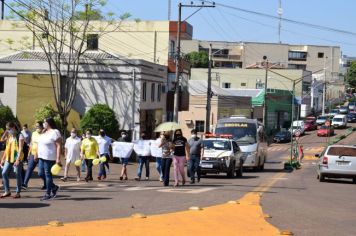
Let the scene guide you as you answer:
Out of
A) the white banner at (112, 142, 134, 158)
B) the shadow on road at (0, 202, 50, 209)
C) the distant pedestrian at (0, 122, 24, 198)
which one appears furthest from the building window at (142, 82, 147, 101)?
the shadow on road at (0, 202, 50, 209)

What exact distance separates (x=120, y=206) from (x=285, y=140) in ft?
213

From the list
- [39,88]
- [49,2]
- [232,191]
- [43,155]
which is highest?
→ [49,2]

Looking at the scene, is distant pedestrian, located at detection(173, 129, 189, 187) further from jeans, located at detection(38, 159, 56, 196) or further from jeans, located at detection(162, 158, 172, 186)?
jeans, located at detection(38, 159, 56, 196)

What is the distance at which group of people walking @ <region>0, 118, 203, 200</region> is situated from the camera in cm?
1371

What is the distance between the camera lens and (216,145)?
86.6 feet

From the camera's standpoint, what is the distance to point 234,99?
72188 millimetres

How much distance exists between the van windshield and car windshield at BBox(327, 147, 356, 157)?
7648 mm

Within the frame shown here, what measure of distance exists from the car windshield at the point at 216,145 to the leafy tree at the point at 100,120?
1334 centimetres

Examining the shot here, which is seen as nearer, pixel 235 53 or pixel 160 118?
pixel 160 118

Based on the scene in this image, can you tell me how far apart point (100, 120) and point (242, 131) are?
9.86m

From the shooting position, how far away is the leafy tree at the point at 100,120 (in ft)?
127

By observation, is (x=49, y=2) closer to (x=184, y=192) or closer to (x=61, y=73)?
(x=61, y=73)

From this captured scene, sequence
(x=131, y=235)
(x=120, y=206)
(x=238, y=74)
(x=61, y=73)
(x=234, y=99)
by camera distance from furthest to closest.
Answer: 1. (x=238, y=74)
2. (x=234, y=99)
3. (x=61, y=73)
4. (x=120, y=206)
5. (x=131, y=235)

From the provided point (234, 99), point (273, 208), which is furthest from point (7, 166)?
point (234, 99)
